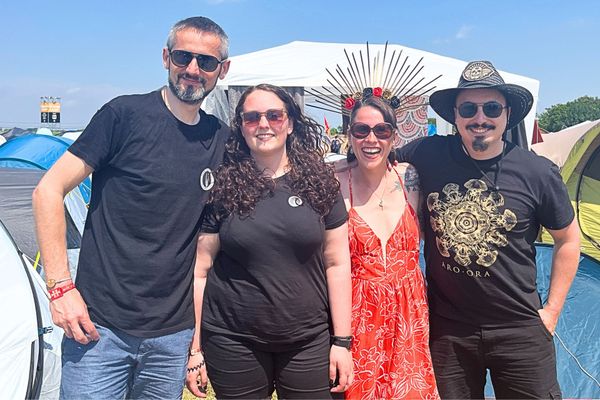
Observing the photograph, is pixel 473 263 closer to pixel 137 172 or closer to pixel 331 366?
pixel 331 366

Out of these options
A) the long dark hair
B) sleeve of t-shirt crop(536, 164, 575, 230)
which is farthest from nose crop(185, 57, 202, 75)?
sleeve of t-shirt crop(536, 164, 575, 230)

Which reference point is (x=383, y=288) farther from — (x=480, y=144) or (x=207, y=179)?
(x=207, y=179)

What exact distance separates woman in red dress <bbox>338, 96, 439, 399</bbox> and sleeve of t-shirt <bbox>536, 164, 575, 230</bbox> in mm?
499

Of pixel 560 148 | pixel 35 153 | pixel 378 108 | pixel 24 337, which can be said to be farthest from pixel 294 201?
pixel 35 153

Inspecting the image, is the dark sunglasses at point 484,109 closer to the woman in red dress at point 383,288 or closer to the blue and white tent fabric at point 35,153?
the woman in red dress at point 383,288

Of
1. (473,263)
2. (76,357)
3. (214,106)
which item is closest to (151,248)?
(76,357)

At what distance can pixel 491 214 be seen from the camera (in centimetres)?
195

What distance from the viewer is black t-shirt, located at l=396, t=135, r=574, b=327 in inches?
76.2

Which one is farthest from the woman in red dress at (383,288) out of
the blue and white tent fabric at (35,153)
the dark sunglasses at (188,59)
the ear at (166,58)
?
the blue and white tent fabric at (35,153)

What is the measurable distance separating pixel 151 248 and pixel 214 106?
5661mm

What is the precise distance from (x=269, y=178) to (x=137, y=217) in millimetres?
486

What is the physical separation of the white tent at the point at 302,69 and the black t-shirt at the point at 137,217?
4.97 meters

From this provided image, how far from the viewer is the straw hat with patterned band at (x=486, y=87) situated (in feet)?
6.51

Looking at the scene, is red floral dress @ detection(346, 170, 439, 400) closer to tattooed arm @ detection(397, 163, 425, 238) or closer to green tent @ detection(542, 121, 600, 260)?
tattooed arm @ detection(397, 163, 425, 238)
